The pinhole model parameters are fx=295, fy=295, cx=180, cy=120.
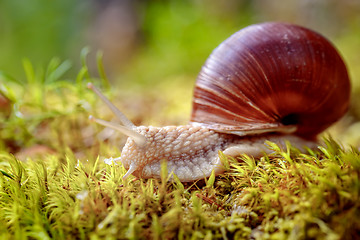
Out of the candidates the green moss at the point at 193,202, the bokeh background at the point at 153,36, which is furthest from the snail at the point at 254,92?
the bokeh background at the point at 153,36

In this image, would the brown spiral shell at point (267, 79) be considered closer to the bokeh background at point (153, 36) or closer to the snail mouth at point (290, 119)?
the snail mouth at point (290, 119)

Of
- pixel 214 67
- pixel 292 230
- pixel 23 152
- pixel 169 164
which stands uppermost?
pixel 23 152

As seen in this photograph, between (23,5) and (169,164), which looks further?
(23,5)

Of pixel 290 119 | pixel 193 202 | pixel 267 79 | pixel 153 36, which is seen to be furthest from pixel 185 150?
pixel 153 36

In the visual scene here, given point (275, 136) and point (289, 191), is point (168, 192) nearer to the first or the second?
point (289, 191)

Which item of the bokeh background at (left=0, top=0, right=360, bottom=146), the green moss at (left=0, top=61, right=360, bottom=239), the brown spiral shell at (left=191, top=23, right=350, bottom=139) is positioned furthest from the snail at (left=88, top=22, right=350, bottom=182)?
the bokeh background at (left=0, top=0, right=360, bottom=146)

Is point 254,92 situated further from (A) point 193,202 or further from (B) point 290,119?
(A) point 193,202

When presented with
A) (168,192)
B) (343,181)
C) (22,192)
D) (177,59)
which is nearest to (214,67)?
(168,192)
